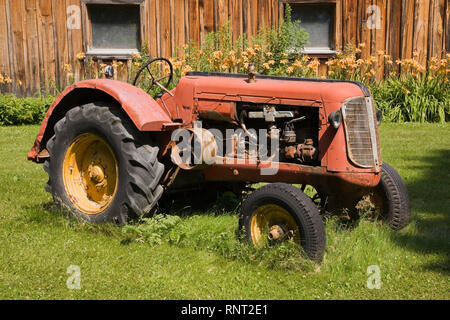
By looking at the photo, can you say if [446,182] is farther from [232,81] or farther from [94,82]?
[94,82]

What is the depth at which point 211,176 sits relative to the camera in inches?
215

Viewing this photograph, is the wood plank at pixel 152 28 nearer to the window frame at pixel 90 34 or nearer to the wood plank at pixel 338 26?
the window frame at pixel 90 34

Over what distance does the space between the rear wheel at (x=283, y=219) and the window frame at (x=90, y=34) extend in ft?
26.4

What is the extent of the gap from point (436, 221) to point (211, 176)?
2121 millimetres

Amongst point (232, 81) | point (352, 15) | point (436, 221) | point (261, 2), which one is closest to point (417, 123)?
point (352, 15)

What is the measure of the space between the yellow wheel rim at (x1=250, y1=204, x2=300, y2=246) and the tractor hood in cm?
91

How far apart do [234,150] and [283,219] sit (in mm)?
934

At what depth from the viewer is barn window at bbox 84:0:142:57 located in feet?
39.9

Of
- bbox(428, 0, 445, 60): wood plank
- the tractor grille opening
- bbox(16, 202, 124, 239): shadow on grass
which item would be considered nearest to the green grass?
bbox(16, 202, 124, 239): shadow on grass

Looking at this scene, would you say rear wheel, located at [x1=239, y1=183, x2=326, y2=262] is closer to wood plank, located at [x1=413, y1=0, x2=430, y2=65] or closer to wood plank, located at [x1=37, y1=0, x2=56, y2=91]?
wood plank, located at [x1=413, y1=0, x2=430, y2=65]

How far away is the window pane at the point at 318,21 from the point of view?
12.1 m

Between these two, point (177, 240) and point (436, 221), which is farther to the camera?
point (436, 221)

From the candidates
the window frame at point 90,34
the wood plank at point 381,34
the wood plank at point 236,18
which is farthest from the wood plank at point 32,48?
the wood plank at point 381,34

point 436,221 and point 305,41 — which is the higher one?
point 305,41
